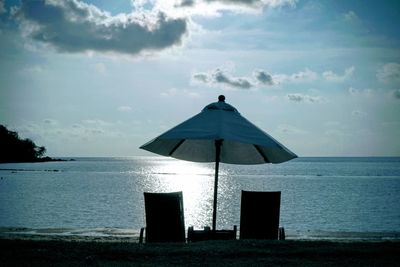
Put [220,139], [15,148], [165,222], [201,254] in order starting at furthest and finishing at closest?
[15,148] < [165,222] < [220,139] < [201,254]

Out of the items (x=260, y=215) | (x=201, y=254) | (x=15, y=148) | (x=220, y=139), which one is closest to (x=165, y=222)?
(x=201, y=254)

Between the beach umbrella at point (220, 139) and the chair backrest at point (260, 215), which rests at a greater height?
the beach umbrella at point (220, 139)

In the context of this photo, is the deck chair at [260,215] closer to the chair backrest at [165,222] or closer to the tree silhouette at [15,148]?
the chair backrest at [165,222]

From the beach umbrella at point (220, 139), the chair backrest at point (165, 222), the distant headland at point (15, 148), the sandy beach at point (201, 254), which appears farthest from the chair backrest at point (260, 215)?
the distant headland at point (15, 148)

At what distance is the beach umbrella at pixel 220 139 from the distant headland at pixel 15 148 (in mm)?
148733

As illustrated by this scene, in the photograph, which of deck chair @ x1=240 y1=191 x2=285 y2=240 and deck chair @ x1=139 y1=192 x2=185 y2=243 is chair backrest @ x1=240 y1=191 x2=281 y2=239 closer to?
deck chair @ x1=240 y1=191 x2=285 y2=240

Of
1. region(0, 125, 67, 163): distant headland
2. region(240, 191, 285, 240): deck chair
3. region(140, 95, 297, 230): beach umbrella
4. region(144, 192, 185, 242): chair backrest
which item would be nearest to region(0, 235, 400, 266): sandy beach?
region(240, 191, 285, 240): deck chair

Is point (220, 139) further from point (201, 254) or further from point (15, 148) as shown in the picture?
point (15, 148)

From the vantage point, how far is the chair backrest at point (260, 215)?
8.13 m

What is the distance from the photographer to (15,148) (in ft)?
554

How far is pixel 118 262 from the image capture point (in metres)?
6.51

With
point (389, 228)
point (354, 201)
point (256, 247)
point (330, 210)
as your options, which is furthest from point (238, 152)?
point (354, 201)

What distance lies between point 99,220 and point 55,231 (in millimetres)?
15166

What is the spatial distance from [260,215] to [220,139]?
1638 millimetres
